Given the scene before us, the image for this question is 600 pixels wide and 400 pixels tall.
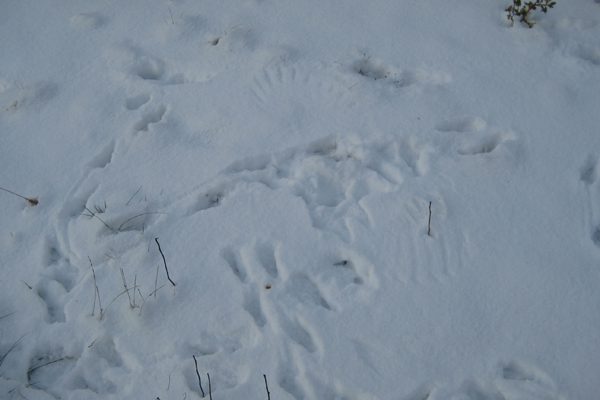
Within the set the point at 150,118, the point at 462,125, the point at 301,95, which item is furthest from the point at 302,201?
the point at 150,118

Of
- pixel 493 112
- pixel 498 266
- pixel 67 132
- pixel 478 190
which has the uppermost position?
pixel 493 112

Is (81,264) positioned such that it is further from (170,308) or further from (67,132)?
(67,132)

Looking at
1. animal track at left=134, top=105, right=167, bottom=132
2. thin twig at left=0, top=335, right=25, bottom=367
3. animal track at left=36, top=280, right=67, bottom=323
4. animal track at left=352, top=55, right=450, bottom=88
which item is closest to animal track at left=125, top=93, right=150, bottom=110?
animal track at left=134, top=105, right=167, bottom=132

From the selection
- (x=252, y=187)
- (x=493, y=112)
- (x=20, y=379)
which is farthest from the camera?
(x=493, y=112)

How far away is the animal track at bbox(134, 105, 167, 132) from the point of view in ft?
10.8

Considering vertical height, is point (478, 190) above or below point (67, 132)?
above

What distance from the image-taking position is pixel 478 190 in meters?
2.82

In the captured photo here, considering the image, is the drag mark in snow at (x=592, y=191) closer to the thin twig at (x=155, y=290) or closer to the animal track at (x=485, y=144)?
the animal track at (x=485, y=144)

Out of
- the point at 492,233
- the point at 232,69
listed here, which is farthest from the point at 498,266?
the point at 232,69

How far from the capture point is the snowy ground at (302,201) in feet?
7.68

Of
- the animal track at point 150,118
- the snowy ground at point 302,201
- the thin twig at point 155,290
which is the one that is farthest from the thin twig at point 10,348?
the animal track at point 150,118

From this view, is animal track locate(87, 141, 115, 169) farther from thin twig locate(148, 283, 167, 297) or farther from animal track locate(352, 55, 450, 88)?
animal track locate(352, 55, 450, 88)

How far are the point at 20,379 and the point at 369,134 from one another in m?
2.25

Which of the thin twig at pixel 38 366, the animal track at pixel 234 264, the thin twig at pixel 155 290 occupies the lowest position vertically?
the thin twig at pixel 38 366
